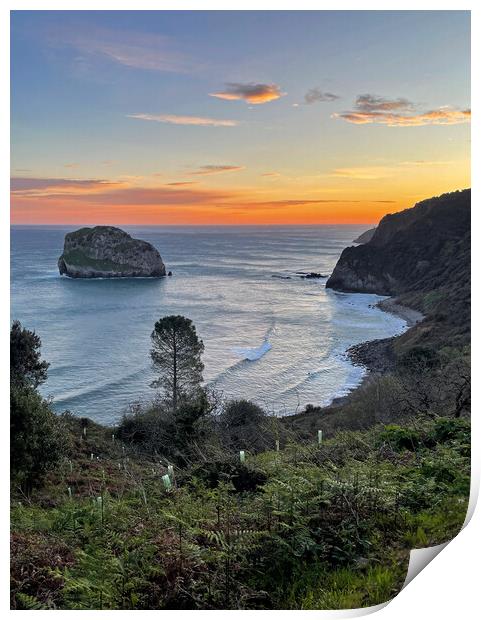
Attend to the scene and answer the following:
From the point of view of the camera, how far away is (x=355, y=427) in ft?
22.6

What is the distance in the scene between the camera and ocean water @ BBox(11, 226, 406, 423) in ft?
29.3

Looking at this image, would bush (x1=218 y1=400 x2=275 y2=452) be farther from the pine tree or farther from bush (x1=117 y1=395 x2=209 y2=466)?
the pine tree

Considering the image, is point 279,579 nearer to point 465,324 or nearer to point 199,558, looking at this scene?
point 199,558

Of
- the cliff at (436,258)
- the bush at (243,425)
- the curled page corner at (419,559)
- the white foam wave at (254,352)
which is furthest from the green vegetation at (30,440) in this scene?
the cliff at (436,258)

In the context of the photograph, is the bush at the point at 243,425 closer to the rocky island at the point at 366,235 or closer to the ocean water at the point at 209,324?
the ocean water at the point at 209,324

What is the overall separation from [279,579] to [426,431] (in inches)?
75.4

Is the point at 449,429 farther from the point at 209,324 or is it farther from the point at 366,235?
the point at 366,235

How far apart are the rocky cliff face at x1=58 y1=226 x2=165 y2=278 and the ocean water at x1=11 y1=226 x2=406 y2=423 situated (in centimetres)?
35

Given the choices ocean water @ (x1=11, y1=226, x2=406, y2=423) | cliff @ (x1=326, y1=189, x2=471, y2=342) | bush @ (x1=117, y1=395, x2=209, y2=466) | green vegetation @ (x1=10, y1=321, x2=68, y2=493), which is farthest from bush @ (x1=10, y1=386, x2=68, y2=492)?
cliff @ (x1=326, y1=189, x2=471, y2=342)

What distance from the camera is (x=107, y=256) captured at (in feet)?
49.1

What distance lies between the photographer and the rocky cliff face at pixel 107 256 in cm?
1223

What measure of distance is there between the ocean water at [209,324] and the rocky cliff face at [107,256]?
35cm
